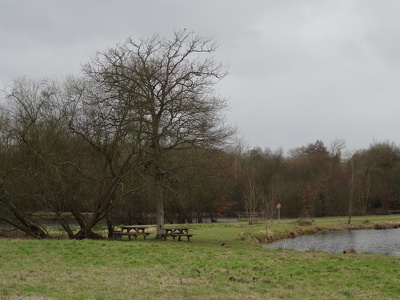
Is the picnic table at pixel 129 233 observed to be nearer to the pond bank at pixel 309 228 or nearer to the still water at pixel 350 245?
the still water at pixel 350 245

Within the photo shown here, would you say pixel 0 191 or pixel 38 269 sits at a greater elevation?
pixel 0 191

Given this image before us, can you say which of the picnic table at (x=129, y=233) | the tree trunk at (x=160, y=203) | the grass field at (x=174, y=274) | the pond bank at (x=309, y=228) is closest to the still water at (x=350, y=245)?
the pond bank at (x=309, y=228)

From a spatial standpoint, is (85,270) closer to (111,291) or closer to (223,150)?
(111,291)

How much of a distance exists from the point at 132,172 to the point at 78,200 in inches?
132

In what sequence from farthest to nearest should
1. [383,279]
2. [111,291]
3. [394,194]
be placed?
[394,194] → [383,279] → [111,291]

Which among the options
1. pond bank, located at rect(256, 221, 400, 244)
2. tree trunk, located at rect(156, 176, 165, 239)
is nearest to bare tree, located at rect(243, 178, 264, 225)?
pond bank, located at rect(256, 221, 400, 244)

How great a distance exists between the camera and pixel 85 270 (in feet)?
35.2

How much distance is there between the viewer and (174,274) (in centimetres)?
1048

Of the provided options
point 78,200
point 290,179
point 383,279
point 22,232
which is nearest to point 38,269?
point 383,279

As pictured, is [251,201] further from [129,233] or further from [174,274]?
[174,274]

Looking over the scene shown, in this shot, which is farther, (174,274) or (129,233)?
(129,233)

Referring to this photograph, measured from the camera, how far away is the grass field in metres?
8.27

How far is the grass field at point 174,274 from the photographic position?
827 centimetres

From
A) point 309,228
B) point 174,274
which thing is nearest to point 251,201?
point 309,228
